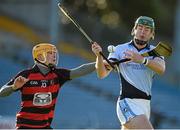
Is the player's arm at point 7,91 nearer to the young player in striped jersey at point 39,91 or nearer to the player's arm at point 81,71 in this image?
the young player in striped jersey at point 39,91

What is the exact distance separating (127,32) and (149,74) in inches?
735

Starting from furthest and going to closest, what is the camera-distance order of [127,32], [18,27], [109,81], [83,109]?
[127,32], [18,27], [109,81], [83,109]

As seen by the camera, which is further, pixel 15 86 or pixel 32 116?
pixel 32 116

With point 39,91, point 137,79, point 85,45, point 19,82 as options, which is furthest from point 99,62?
point 85,45

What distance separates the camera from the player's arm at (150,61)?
8102mm

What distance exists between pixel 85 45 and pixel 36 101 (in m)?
17.5

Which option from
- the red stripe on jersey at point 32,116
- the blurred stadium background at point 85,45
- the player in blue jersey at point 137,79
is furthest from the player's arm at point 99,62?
the blurred stadium background at point 85,45

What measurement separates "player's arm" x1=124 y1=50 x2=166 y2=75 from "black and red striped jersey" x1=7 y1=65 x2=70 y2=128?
880mm

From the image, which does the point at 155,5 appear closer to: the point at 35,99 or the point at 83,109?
the point at 83,109

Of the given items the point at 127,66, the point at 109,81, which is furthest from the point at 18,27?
the point at 127,66

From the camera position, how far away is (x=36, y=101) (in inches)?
317

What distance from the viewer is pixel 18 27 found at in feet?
79.3

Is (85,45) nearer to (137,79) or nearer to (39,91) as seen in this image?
(137,79)

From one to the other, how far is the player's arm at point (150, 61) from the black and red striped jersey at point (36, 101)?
88 centimetres
